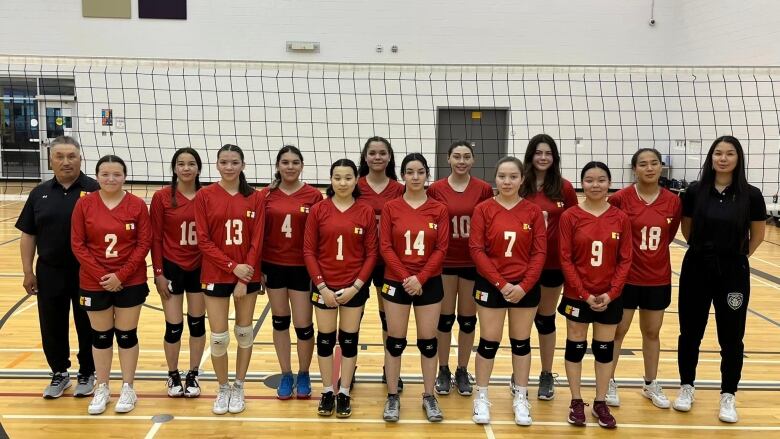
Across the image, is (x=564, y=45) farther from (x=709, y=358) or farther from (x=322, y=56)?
(x=709, y=358)

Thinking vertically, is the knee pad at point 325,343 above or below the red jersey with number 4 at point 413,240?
below

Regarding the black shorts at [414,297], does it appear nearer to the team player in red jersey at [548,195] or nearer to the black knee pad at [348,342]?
the black knee pad at [348,342]

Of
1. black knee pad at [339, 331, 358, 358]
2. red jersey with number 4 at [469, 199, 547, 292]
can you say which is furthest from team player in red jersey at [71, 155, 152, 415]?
red jersey with number 4 at [469, 199, 547, 292]

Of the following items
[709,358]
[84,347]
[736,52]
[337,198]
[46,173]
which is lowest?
[709,358]

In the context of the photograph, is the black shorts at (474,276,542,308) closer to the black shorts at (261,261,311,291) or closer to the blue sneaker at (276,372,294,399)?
the black shorts at (261,261,311,291)

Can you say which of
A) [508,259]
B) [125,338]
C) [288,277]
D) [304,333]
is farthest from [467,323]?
[125,338]

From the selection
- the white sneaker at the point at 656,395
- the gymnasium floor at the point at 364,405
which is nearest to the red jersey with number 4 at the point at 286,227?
the gymnasium floor at the point at 364,405

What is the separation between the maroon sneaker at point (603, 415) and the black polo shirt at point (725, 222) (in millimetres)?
1145

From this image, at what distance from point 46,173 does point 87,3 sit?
4.53 metres

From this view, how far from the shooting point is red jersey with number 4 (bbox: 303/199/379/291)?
358 cm

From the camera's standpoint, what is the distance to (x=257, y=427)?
3.63 metres

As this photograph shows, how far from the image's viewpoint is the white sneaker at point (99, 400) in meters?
3.71

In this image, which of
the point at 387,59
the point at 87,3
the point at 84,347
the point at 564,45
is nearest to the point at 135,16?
the point at 87,3

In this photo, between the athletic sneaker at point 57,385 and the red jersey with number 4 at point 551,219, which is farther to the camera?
the athletic sneaker at point 57,385
